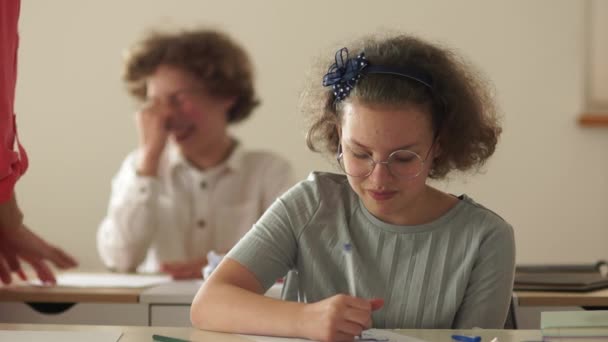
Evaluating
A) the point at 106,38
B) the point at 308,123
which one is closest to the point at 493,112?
the point at 308,123

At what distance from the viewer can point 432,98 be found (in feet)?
4.47

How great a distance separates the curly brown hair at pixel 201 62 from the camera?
2.93 meters

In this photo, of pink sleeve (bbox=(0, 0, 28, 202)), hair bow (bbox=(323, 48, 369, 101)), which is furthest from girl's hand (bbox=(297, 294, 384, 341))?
pink sleeve (bbox=(0, 0, 28, 202))

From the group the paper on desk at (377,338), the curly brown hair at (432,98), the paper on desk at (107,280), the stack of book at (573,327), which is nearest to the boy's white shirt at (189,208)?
the paper on desk at (107,280)

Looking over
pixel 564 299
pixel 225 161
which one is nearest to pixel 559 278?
pixel 564 299

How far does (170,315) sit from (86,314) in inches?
7.3

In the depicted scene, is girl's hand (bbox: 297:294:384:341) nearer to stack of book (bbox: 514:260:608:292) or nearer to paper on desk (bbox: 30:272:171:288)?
stack of book (bbox: 514:260:608:292)

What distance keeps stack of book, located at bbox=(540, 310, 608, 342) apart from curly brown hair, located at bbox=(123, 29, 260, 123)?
1.96m

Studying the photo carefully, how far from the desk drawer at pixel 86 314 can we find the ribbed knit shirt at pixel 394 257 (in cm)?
51

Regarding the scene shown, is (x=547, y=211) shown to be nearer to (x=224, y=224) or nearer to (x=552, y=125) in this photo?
(x=552, y=125)

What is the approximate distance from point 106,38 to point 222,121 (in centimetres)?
100

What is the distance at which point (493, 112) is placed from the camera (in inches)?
58.7

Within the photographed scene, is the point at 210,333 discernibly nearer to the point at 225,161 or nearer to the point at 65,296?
the point at 65,296

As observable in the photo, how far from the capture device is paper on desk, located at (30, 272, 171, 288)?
6.52ft
